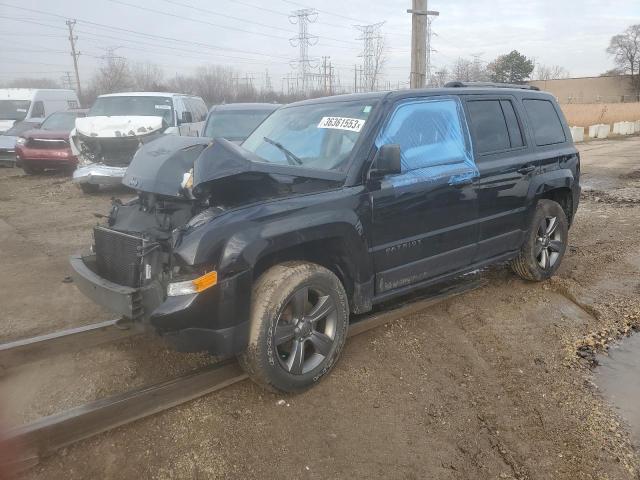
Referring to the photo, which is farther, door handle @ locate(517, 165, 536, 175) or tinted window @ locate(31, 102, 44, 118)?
tinted window @ locate(31, 102, 44, 118)

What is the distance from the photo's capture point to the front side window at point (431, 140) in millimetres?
3746

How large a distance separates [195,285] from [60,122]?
13.7 m

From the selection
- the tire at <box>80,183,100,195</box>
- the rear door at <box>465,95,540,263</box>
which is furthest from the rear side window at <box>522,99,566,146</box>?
the tire at <box>80,183,100,195</box>

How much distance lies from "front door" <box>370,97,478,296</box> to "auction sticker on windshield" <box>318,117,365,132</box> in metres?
0.20

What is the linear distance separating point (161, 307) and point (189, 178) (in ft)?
3.37

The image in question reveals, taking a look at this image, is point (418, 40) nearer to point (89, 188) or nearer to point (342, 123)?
point (342, 123)

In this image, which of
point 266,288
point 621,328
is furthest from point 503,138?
point 266,288

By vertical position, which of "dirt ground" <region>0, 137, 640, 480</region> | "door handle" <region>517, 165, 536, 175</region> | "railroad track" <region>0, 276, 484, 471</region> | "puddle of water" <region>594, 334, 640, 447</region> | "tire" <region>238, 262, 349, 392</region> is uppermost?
"door handle" <region>517, 165, 536, 175</region>

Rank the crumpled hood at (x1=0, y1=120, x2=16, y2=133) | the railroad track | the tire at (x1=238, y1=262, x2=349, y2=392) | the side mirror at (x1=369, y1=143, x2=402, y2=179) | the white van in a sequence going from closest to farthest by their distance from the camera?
the railroad track → the tire at (x1=238, y1=262, x2=349, y2=392) → the side mirror at (x1=369, y1=143, x2=402, y2=179) → the crumpled hood at (x1=0, y1=120, x2=16, y2=133) → the white van

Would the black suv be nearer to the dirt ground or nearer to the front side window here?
the front side window

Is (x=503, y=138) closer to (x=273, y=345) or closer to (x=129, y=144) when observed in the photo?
(x=273, y=345)

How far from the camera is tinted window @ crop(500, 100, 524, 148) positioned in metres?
4.67

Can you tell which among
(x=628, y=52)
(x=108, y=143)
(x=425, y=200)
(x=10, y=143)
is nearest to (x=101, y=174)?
(x=108, y=143)

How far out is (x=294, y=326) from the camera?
3.23 m
